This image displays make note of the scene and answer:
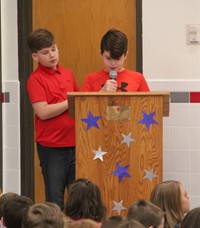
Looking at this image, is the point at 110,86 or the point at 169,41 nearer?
the point at 110,86

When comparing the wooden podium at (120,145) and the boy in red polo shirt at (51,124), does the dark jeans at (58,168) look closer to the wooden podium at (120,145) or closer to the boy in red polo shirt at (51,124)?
the boy in red polo shirt at (51,124)

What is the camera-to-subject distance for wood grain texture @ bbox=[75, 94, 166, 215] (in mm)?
5535

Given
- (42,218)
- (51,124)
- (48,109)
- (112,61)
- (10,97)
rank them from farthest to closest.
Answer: (10,97)
(51,124)
(48,109)
(112,61)
(42,218)

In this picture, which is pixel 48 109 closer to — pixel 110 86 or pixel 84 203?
pixel 110 86

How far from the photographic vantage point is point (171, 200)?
16.1 feet

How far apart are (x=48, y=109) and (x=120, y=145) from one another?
0.84 m

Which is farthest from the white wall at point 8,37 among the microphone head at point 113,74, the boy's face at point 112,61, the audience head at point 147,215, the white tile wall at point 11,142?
the audience head at point 147,215

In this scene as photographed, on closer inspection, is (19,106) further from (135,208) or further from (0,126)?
(135,208)

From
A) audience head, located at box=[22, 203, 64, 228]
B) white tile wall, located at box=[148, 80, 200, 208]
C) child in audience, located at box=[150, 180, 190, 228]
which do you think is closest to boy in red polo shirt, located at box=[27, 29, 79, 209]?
white tile wall, located at box=[148, 80, 200, 208]

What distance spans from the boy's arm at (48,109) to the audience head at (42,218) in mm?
2028

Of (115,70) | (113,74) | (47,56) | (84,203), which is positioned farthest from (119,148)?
(47,56)

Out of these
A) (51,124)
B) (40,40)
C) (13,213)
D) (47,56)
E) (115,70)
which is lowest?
(13,213)

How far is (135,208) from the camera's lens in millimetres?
4406

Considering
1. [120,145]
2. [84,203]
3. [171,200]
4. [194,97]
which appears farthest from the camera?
[194,97]
